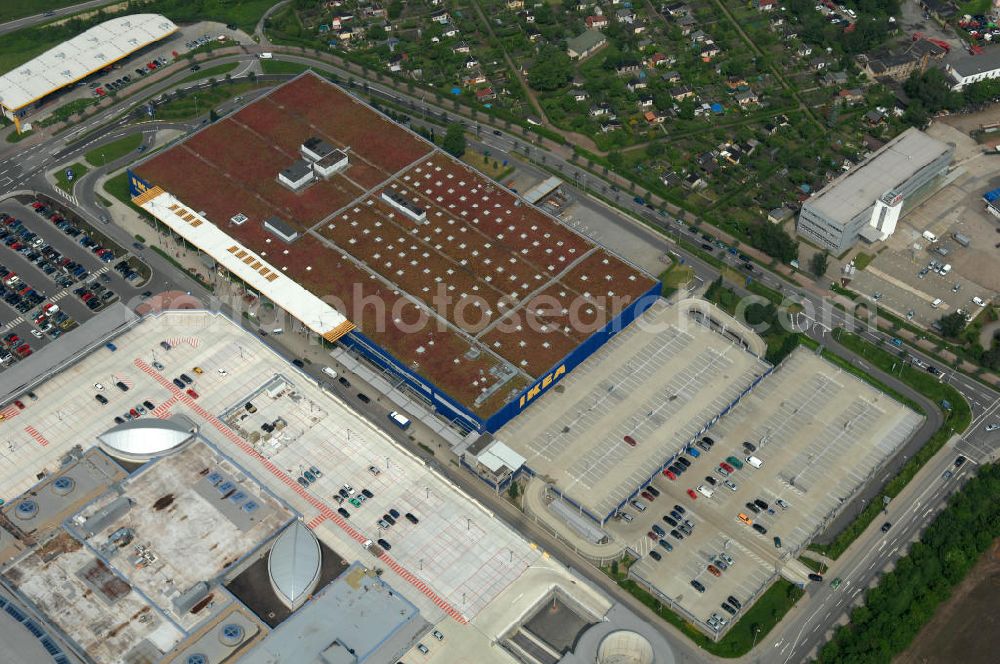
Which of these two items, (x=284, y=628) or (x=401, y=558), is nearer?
(x=284, y=628)

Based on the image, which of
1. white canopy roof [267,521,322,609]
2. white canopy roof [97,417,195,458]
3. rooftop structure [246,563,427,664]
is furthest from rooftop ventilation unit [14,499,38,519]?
rooftop structure [246,563,427,664]

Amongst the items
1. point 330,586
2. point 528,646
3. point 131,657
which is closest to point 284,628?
point 330,586

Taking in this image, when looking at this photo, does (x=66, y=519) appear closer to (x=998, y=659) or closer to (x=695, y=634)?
(x=695, y=634)

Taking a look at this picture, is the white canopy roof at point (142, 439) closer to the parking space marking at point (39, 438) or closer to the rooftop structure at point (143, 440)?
the rooftop structure at point (143, 440)

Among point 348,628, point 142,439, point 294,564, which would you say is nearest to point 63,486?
point 142,439

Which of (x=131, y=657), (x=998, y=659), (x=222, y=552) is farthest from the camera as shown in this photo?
(x=998, y=659)

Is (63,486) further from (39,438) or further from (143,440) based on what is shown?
(39,438)
